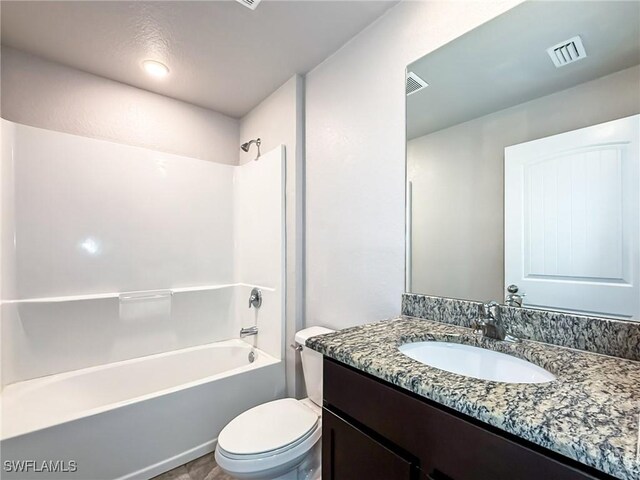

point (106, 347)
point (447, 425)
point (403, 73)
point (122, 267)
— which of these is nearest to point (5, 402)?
point (106, 347)

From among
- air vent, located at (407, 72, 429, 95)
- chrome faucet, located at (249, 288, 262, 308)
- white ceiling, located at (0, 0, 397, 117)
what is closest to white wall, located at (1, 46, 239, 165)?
white ceiling, located at (0, 0, 397, 117)

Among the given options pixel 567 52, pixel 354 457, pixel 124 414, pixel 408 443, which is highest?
pixel 567 52

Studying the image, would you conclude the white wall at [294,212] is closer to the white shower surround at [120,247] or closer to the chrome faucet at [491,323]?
the white shower surround at [120,247]

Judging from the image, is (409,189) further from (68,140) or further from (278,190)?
(68,140)

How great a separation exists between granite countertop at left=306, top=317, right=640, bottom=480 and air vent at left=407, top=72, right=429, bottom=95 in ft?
3.70

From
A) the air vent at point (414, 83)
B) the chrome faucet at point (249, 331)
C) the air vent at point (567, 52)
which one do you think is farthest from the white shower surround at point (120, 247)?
the air vent at point (567, 52)

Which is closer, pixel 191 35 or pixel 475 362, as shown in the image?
pixel 475 362

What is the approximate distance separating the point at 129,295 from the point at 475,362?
89.9 inches

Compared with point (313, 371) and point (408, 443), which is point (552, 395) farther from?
point (313, 371)

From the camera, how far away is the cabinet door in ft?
2.49

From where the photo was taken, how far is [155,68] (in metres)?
2.03

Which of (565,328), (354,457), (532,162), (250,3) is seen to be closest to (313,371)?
(354,457)

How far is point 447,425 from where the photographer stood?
25.5 inches

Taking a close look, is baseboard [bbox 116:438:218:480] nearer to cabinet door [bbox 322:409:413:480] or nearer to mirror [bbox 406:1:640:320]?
cabinet door [bbox 322:409:413:480]
